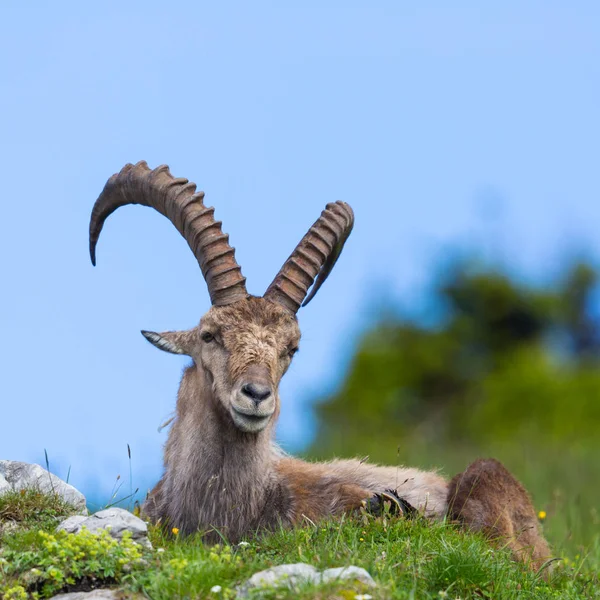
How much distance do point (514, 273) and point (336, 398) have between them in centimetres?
1858

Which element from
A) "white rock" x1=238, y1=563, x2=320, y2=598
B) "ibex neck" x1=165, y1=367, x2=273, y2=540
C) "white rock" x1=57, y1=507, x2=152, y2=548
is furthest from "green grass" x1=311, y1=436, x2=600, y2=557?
"white rock" x1=238, y1=563, x2=320, y2=598

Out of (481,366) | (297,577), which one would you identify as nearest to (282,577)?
(297,577)

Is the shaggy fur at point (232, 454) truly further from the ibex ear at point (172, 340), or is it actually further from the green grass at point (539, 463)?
the green grass at point (539, 463)

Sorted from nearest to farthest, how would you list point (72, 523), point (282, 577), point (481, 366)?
point (282, 577) → point (72, 523) → point (481, 366)

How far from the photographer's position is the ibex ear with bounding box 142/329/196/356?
33.7 ft

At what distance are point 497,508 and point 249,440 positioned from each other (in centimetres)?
242

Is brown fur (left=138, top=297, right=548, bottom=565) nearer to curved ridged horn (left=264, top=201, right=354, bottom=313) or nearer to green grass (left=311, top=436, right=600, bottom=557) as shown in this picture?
curved ridged horn (left=264, top=201, right=354, bottom=313)

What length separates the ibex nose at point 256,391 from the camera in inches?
348

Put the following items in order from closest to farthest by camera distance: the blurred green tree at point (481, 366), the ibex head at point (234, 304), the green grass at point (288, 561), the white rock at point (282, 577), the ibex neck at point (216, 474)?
the white rock at point (282, 577), the green grass at point (288, 561), the ibex head at point (234, 304), the ibex neck at point (216, 474), the blurred green tree at point (481, 366)

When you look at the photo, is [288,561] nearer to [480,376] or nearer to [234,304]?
[234,304]

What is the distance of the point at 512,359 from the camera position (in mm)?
53125

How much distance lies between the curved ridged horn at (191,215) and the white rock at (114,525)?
8.55 feet

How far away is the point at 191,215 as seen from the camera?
33.2ft

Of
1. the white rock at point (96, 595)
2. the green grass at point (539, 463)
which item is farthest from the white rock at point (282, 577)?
the green grass at point (539, 463)
